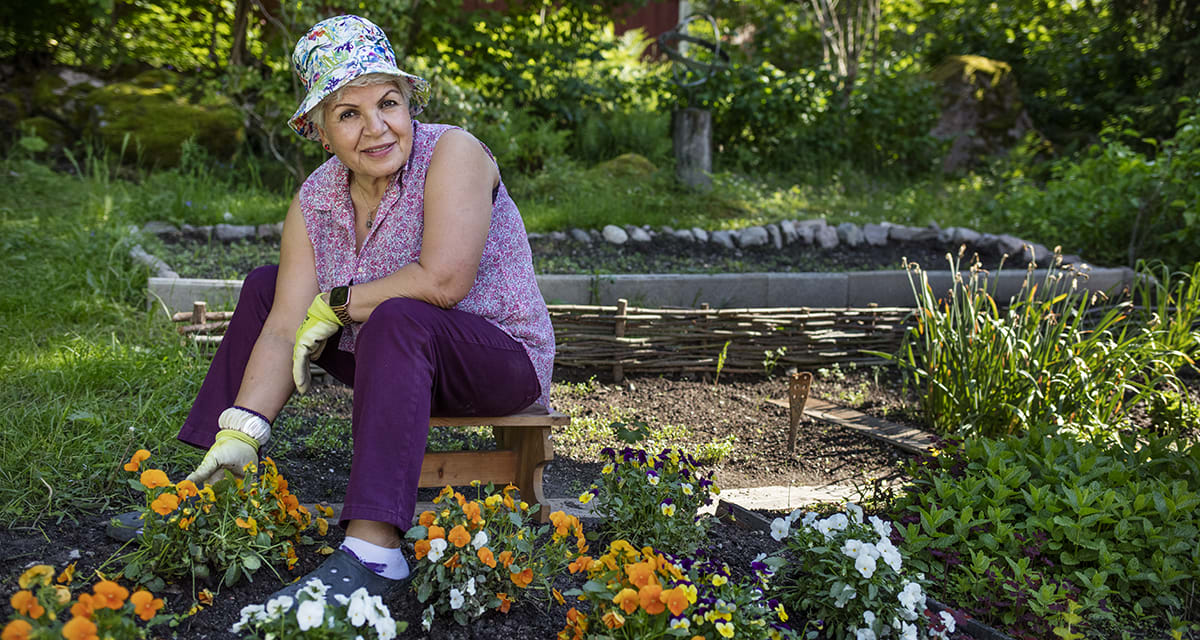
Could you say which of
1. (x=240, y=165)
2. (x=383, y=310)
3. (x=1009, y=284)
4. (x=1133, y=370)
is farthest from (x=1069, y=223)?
(x=240, y=165)

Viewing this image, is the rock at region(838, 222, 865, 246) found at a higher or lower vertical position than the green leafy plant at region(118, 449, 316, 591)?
higher

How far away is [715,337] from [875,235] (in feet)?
7.60

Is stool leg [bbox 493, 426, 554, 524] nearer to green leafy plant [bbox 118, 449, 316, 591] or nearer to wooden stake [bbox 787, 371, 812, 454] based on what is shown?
green leafy plant [bbox 118, 449, 316, 591]

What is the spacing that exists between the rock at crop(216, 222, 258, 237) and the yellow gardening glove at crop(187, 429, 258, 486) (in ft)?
Answer: 10.6

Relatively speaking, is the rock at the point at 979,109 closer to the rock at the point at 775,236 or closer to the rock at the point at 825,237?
the rock at the point at 825,237

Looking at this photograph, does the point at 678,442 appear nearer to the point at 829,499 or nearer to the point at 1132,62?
the point at 829,499

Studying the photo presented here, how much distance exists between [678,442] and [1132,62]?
7933 mm

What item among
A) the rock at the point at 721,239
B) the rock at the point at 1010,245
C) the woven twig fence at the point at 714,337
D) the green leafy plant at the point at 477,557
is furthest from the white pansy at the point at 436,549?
the rock at the point at 1010,245

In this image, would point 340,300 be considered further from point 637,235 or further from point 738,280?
point 637,235

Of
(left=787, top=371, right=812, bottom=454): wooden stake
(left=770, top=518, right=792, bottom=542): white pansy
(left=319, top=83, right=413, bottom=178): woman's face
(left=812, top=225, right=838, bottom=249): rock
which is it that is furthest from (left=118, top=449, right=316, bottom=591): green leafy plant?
(left=812, top=225, right=838, bottom=249): rock

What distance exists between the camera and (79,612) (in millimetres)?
1339

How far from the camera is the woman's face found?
203 cm

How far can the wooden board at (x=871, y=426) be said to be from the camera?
311 centimetres

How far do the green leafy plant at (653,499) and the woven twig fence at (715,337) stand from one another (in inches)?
64.7
